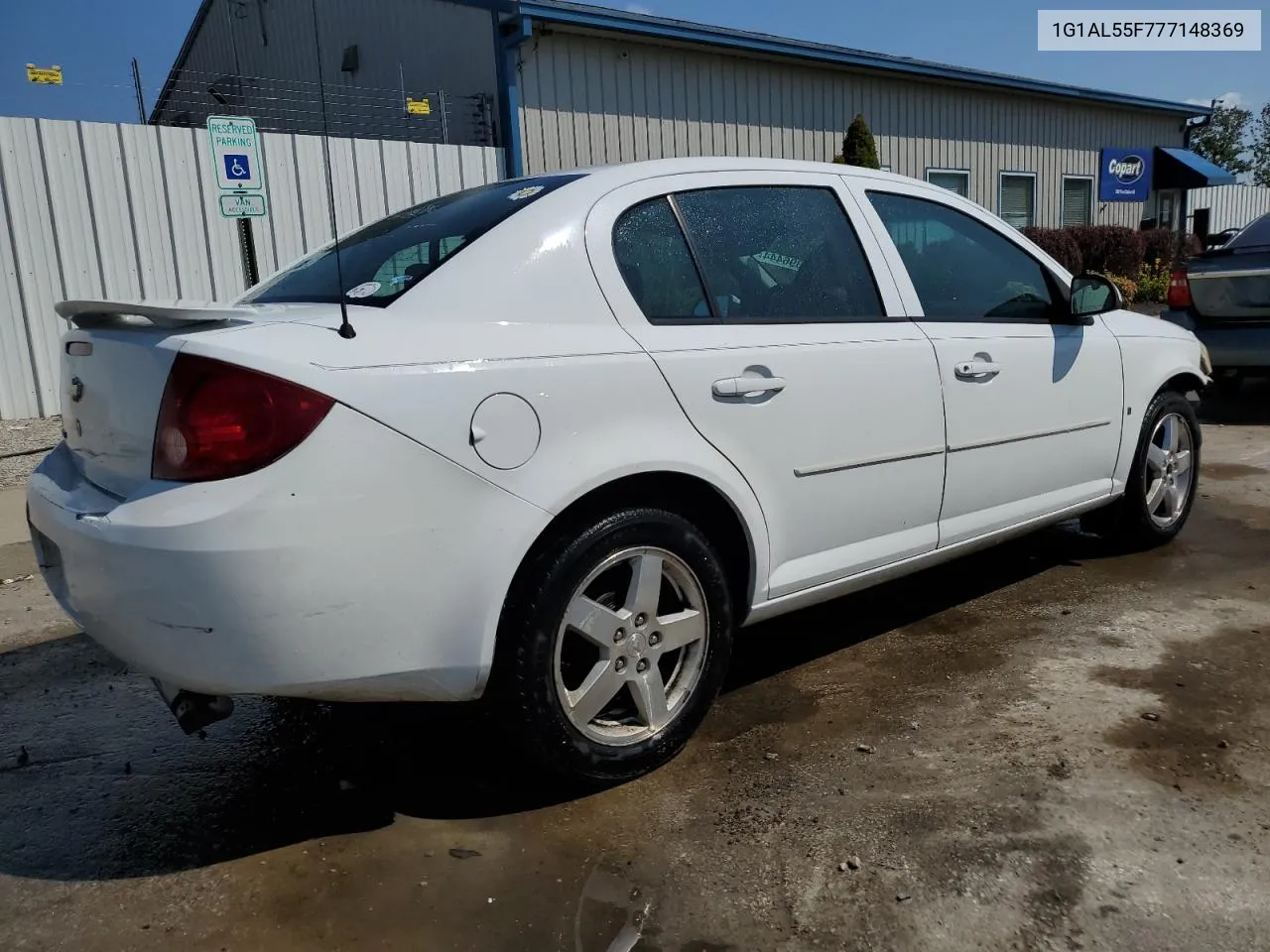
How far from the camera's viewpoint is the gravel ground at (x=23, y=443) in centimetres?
Answer: 665

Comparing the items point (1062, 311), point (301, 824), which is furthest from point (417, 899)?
point (1062, 311)

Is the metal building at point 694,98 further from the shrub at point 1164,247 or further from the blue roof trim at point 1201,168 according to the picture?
the shrub at point 1164,247

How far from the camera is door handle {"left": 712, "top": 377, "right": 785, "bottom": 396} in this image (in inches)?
107

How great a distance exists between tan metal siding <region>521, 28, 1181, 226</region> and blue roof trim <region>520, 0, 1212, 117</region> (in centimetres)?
27

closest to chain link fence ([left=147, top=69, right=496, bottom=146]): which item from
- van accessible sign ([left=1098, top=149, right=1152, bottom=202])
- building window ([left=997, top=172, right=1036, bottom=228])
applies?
building window ([left=997, top=172, right=1036, bottom=228])

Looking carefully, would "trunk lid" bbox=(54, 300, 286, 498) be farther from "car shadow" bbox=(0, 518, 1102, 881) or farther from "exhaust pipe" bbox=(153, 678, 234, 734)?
"car shadow" bbox=(0, 518, 1102, 881)

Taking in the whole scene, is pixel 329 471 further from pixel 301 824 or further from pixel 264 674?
pixel 301 824

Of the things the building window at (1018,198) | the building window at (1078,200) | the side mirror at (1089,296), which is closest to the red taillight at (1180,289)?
the side mirror at (1089,296)

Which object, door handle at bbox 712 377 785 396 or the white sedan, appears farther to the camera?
door handle at bbox 712 377 785 396

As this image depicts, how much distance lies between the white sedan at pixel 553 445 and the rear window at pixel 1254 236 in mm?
5347

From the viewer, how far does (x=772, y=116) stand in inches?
524

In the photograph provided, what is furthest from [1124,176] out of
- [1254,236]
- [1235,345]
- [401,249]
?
[401,249]

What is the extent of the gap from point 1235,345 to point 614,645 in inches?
276

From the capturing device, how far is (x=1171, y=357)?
441 cm
